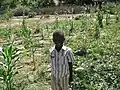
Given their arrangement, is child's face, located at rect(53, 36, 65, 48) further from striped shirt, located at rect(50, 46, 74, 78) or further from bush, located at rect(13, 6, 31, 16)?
bush, located at rect(13, 6, 31, 16)

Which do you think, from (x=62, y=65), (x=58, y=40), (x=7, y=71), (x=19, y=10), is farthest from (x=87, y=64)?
(x=19, y=10)

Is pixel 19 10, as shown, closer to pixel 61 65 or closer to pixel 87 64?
pixel 87 64

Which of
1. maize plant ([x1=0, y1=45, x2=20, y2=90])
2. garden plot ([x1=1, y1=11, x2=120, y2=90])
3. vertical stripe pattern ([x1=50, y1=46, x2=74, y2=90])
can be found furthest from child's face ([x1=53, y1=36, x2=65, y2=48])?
maize plant ([x1=0, y1=45, x2=20, y2=90])

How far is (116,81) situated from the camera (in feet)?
21.9

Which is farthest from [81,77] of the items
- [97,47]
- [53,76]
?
[97,47]

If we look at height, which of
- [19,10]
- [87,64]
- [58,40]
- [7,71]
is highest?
[58,40]

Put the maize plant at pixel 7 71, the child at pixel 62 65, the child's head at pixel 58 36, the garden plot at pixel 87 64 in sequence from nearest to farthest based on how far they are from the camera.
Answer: the child's head at pixel 58 36, the child at pixel 62 65, the garden plot at pixel 87 64, the maize plant at pixel 7 71

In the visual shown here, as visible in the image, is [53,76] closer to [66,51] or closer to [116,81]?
[66,51]

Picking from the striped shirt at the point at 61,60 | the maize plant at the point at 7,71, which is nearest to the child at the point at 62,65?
the striped shirt at the point at 61,60

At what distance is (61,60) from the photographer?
512cm

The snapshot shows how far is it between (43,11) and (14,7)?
7.29 ft

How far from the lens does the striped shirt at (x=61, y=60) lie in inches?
200

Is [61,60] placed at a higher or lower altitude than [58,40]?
lower

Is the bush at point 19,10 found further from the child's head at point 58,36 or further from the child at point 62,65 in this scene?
the child's head at point 58,36
